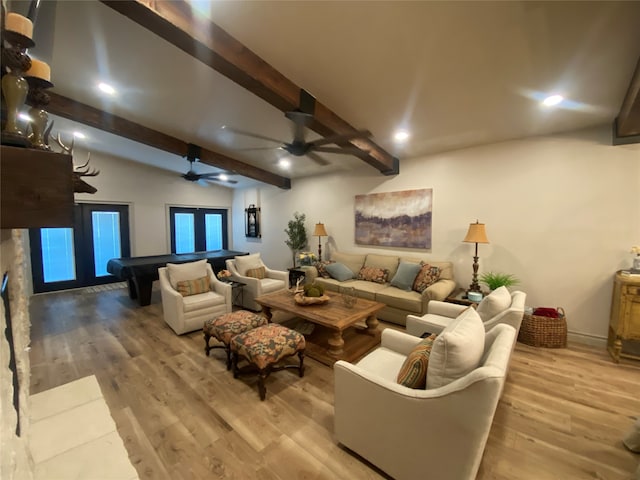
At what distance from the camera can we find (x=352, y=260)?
16.8 ft

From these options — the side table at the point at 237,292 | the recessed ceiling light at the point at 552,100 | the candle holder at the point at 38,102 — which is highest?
the recessed ceiling light at the point at 552,100

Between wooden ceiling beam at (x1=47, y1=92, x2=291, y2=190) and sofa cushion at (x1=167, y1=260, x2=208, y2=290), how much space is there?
86.0 inches

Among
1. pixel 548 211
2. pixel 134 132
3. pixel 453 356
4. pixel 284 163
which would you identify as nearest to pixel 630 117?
pixel 548 211

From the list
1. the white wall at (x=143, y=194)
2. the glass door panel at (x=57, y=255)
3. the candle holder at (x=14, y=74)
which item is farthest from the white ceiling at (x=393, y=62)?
the glass door panel at (x=57, y=255)

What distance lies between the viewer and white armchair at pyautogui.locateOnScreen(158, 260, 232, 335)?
11.5 feet

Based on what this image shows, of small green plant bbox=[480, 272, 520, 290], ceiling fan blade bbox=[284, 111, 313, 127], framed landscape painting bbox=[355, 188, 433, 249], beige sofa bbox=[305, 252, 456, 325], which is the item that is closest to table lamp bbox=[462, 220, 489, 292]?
small green plant bbox=[480, 272, 520, 290]

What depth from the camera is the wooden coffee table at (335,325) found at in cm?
286

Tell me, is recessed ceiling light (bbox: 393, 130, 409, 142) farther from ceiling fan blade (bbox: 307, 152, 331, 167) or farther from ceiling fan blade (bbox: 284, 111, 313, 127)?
ceiling fan blade (bbox: 284, 111, 313, 127)

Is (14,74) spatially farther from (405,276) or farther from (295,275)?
(295,275)

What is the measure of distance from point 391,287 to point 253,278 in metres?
2.28

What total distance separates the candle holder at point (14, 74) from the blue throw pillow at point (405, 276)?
410 centimetres

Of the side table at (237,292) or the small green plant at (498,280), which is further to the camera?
the side table at (237,292)

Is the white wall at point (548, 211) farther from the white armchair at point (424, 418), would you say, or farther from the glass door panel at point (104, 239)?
the glass door panel at point (104, 239)

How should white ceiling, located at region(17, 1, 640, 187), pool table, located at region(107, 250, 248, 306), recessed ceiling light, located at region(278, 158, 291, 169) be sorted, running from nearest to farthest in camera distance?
white ceiling, located at region(17, 1, 640, 187)
pool table, located at region(107, 250, 248, 306)
recessed ceiling light, located at region(278, 158, 291, 169)
